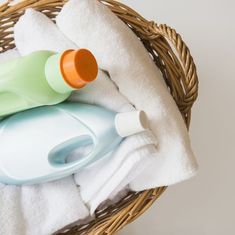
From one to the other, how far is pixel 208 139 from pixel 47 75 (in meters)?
0.34

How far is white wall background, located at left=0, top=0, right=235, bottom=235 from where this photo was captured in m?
0.74

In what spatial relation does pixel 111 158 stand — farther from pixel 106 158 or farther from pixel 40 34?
pixel 40 34

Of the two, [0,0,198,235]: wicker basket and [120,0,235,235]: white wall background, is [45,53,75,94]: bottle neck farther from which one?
[120,0,235,235]: white wall background

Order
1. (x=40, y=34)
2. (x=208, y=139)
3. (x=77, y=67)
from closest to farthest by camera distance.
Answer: (x=77, y=67), (x=40, y=34), (x=208, y=139)

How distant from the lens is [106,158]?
566 millimetres

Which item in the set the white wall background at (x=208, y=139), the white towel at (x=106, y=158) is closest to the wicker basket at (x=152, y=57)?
the white towel at (x=106, y=158)

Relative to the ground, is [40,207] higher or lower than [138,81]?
lower

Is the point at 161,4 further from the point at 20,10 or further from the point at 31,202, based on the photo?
the point at 31,202

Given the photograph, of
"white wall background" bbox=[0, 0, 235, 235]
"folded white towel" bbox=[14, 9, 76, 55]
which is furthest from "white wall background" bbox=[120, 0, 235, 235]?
"folded white towel" bbox=[14, 9, 76, 55]

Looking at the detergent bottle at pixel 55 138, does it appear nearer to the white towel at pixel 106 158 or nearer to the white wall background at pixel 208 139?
the white towel at pixel 106 158

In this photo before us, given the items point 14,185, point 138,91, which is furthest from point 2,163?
point 138,91

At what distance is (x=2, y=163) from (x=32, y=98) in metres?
0.11

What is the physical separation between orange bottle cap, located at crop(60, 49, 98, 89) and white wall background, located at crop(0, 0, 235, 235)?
30 centimetres

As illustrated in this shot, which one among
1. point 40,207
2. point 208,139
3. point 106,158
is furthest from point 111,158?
point 208,139
